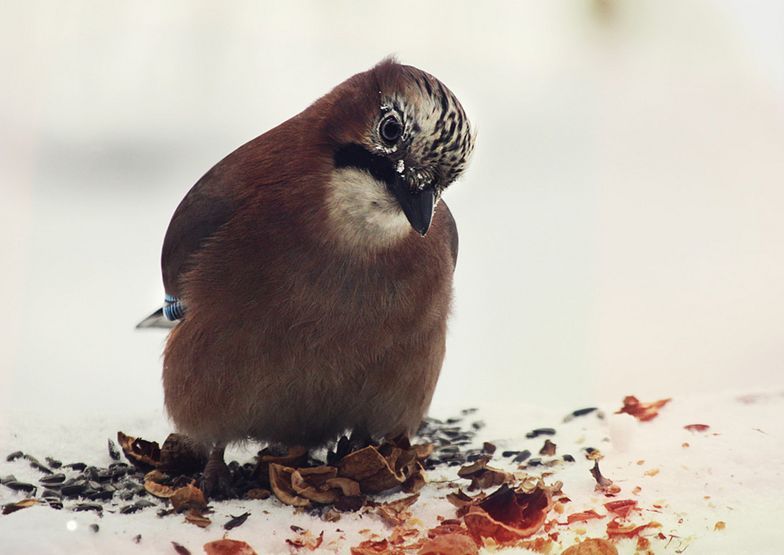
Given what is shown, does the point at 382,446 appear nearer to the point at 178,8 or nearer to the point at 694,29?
the point at 178,8

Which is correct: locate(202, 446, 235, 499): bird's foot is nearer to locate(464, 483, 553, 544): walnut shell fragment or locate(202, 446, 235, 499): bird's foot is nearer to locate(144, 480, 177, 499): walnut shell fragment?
locate(144, 480, 177, 499): walnut shell fragment

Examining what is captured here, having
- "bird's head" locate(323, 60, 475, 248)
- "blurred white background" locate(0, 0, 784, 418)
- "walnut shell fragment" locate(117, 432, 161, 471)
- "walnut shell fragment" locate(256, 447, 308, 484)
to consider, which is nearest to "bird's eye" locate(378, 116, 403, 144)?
"bird's head" locate(323, 60, 475, 248)

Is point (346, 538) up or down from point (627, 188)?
down

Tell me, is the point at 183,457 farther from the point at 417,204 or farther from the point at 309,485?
the point at 417,204

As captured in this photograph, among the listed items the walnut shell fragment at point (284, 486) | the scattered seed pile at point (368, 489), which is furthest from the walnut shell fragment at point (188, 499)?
the walnut shell fragment at point (284, 486)

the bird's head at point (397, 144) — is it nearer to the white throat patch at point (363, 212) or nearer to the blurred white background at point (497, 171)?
the white throat patch at point (363, 212)

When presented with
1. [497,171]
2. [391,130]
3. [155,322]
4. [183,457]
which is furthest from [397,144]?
[497,171]

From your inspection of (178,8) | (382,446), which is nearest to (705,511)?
(382,446)
